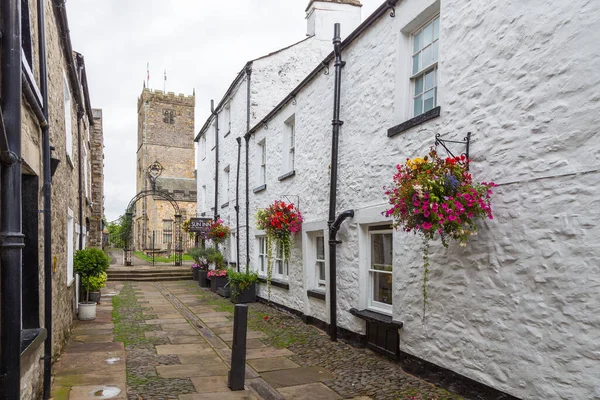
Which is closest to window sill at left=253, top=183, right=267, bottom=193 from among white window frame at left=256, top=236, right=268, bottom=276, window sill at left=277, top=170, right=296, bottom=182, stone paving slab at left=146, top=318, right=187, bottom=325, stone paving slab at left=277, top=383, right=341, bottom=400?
white window frame at left=256, top=236, right=268, bottom=276

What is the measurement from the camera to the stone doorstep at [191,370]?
20.4 feet

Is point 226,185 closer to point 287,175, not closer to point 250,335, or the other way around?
point 287,175

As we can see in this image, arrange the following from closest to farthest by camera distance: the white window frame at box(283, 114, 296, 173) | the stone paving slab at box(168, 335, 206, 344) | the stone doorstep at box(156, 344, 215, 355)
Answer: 1. the stone doorstep at box(156, 344, 215, 355)
2. the stone paving slab at box(168, 335, 206, 344)
3. the white window frame at box(283, 114, 296, 173)

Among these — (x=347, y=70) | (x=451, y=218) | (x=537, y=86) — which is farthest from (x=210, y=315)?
(x=537, y=86)

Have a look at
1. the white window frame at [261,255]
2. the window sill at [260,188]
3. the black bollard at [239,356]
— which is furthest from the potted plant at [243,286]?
the black bollard at [239,356]

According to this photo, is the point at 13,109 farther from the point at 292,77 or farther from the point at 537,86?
the point at 292,77

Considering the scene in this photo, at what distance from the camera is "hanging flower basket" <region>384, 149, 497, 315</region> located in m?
4.46

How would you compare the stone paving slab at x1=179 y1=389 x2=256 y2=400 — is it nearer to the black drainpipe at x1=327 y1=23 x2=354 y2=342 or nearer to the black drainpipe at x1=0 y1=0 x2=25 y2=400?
the black drainpipe at x1=0 y1=0 x2=25 y2=400

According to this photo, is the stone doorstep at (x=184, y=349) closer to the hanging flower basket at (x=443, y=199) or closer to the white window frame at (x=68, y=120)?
the white window frame at (x=68, y=120)

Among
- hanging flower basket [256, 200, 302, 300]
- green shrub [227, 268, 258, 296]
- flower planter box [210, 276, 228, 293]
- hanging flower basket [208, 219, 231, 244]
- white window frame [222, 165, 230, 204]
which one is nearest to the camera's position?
hanging flower basket [256, 200, 302, 300]

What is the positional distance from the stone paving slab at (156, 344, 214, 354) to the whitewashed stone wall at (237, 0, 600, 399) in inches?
124

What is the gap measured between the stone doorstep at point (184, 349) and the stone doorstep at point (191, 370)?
79 cm

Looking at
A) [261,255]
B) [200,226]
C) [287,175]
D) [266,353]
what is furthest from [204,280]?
[266,353]

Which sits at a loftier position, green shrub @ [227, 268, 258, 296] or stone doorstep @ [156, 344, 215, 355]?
green shrub @ [227, 268, 258, 296]
